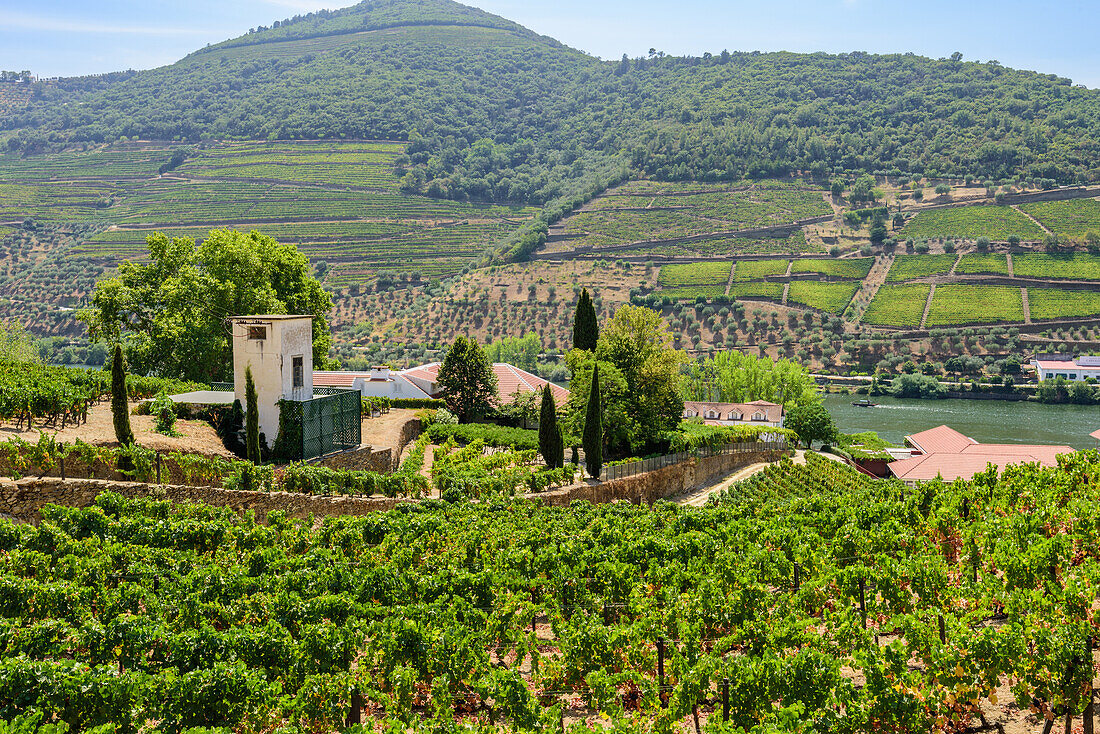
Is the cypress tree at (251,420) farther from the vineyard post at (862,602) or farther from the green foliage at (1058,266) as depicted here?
the green foliage at (1058,266)

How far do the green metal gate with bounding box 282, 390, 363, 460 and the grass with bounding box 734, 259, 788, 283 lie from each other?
93881 mm

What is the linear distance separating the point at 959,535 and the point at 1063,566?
10.5ft

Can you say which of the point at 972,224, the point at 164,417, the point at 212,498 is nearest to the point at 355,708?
the point at 212,498

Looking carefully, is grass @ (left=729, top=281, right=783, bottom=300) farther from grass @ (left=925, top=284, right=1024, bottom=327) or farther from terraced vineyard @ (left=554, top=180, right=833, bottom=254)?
grass @ (left=925, top=284, right=1024, bottom=327)

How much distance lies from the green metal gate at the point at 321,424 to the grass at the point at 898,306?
8883 cm

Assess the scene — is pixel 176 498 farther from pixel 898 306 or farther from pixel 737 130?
pixel 737 130

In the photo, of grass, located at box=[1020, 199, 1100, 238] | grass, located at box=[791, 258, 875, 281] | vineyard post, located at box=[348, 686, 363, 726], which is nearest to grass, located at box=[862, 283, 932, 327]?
grass, located at box=[791, 258, 875, 281]

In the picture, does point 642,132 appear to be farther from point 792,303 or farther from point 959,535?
point 959,535

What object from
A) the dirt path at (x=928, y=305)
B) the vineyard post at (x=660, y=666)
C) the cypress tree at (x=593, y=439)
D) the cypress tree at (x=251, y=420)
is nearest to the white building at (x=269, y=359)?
the cypress tree at (x=251, y=420)

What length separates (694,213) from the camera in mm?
133500

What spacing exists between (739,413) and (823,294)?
172 ft

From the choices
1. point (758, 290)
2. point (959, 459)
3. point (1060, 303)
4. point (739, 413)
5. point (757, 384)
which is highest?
point (758, 290)

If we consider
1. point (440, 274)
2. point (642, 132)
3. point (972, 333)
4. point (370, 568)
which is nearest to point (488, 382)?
point (370, 568)

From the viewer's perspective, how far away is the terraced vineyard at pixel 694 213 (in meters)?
128
